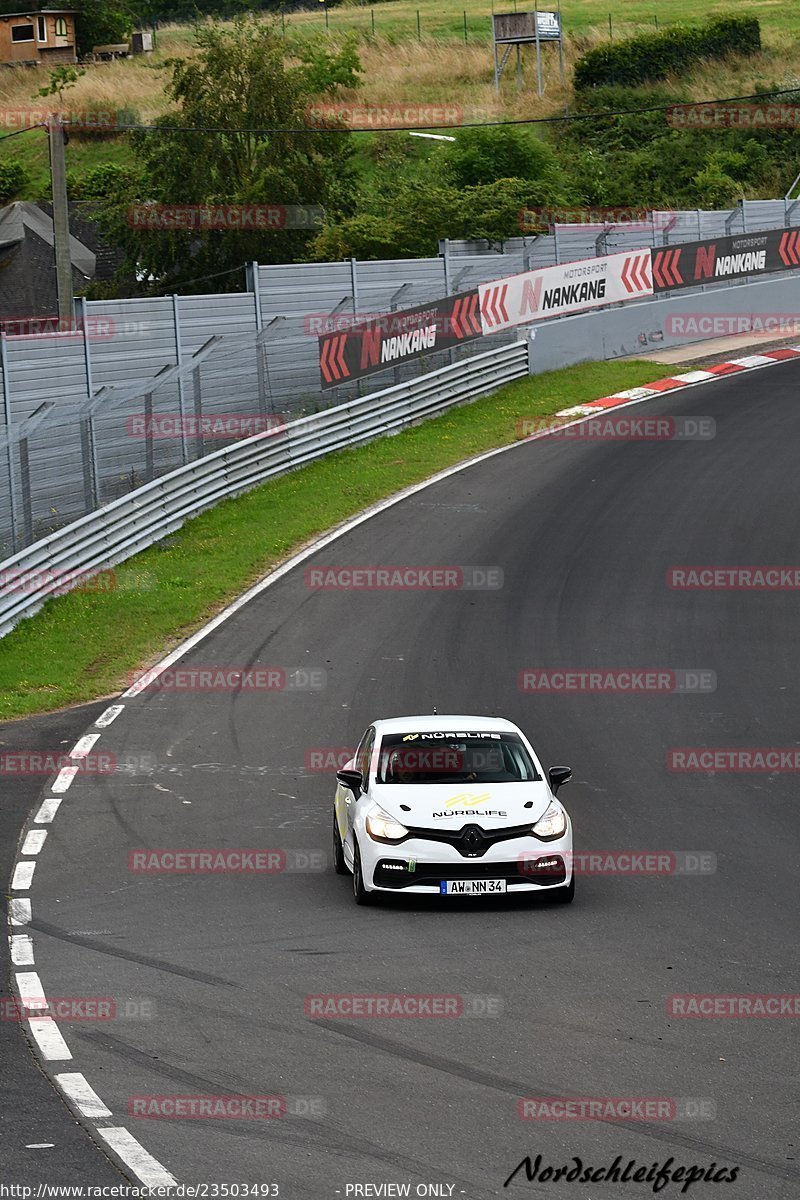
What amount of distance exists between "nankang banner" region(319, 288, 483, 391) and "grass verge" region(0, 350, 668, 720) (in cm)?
150

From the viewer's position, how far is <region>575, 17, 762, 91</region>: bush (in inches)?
2681

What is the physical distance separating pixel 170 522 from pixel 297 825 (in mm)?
12878

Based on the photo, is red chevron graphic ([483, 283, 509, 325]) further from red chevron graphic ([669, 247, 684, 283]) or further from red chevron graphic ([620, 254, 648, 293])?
red chevron graphic ([669, 247, 684, 283])

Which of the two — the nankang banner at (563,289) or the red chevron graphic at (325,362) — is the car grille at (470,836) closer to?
the red chevron graphic at (325,362)

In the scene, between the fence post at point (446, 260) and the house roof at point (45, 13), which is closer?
the fence post at point (446, 260)

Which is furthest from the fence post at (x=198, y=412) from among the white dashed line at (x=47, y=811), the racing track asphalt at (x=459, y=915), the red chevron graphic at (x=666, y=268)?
the red chevron graphic at (x=666, y=268)

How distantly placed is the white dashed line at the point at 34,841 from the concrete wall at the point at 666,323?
24.7m

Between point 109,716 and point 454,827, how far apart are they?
7.35 m

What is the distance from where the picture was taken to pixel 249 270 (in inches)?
1259

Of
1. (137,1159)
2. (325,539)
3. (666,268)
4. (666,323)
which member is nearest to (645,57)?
(666,268)

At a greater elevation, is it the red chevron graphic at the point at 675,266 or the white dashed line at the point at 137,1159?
the red chevron graphic at the point at 675,266

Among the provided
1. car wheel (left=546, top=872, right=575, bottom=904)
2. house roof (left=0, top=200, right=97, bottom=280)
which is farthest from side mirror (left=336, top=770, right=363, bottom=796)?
house roof (left=0, top=200, right=97, bottom=280)

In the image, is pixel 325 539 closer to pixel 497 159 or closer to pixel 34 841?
pixel 34 841

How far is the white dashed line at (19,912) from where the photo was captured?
456 inches
